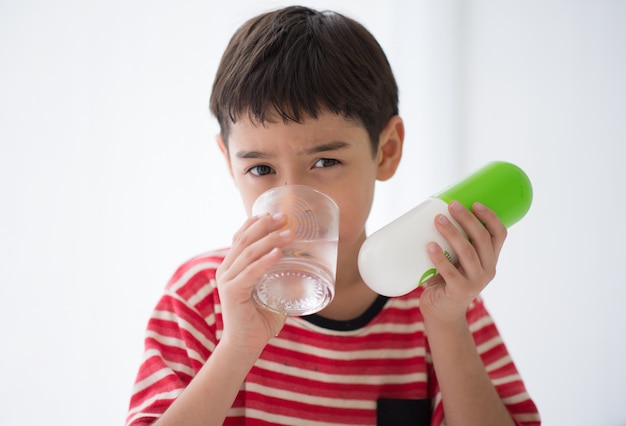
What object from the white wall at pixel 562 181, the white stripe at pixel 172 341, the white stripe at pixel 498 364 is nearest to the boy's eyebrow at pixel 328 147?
the white stripe at pixel 172 341

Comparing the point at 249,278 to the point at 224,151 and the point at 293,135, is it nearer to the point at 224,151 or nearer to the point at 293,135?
the point at 293,135

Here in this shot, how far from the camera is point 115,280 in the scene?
1158 millimetres

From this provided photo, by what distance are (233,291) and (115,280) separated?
20.5 inches

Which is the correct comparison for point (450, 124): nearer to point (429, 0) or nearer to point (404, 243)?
point (429, 0)

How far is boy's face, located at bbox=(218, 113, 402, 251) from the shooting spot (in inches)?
32.4

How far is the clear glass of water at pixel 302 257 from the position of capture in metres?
0.69

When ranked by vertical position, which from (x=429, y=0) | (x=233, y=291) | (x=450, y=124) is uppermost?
(x=429, y=0)

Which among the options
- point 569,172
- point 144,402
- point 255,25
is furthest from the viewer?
point 569,172

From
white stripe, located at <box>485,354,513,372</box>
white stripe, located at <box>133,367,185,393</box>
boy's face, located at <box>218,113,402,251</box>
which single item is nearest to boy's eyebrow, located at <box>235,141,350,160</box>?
boy's face, located at <box>218,113,402,251</box>

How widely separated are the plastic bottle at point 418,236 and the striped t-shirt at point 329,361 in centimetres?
28

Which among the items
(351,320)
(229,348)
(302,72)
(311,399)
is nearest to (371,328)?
(351,320)

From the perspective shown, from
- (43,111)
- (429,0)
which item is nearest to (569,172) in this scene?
(429,0)

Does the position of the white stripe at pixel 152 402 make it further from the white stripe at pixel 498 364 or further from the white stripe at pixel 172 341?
the white stripe at pixel 498 364

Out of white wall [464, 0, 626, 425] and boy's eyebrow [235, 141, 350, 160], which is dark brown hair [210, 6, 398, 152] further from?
white wall [464, 0, 626, 425]
